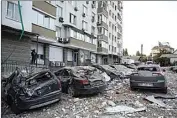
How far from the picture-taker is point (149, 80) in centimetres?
1075

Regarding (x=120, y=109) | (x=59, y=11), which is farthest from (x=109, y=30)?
(x=120, y=109)

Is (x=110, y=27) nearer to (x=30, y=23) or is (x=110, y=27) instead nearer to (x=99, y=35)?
(x=99, y=35)

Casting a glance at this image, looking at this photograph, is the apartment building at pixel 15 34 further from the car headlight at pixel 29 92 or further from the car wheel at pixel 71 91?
the car headlight at pixel 29 92

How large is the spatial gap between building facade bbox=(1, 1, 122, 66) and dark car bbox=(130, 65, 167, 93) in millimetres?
7309

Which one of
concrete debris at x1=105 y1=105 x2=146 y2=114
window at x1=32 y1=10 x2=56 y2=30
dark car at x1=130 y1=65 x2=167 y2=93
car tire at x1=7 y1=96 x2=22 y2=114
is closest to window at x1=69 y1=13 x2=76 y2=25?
window at x1=32 y1=10 x2=56 y2=30

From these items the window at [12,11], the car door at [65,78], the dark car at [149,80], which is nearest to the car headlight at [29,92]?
the car door at [65,78]

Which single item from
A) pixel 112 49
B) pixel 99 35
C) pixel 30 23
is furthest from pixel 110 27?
pixel 30 23

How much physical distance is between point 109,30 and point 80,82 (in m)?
41.1

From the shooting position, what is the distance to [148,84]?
10734 millimetres

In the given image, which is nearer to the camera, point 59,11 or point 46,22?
point 46,22

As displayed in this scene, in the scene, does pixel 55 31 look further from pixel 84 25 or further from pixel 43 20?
pixel 84 25

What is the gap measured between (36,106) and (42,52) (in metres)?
16.0

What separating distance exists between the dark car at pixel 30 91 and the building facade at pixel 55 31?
350cm

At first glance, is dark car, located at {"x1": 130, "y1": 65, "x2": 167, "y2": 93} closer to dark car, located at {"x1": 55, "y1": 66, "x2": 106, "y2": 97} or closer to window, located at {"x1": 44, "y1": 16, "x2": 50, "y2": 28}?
dark car, located at {"x1": 55, "y1": 66, "x2": 106, "y2": 97}
